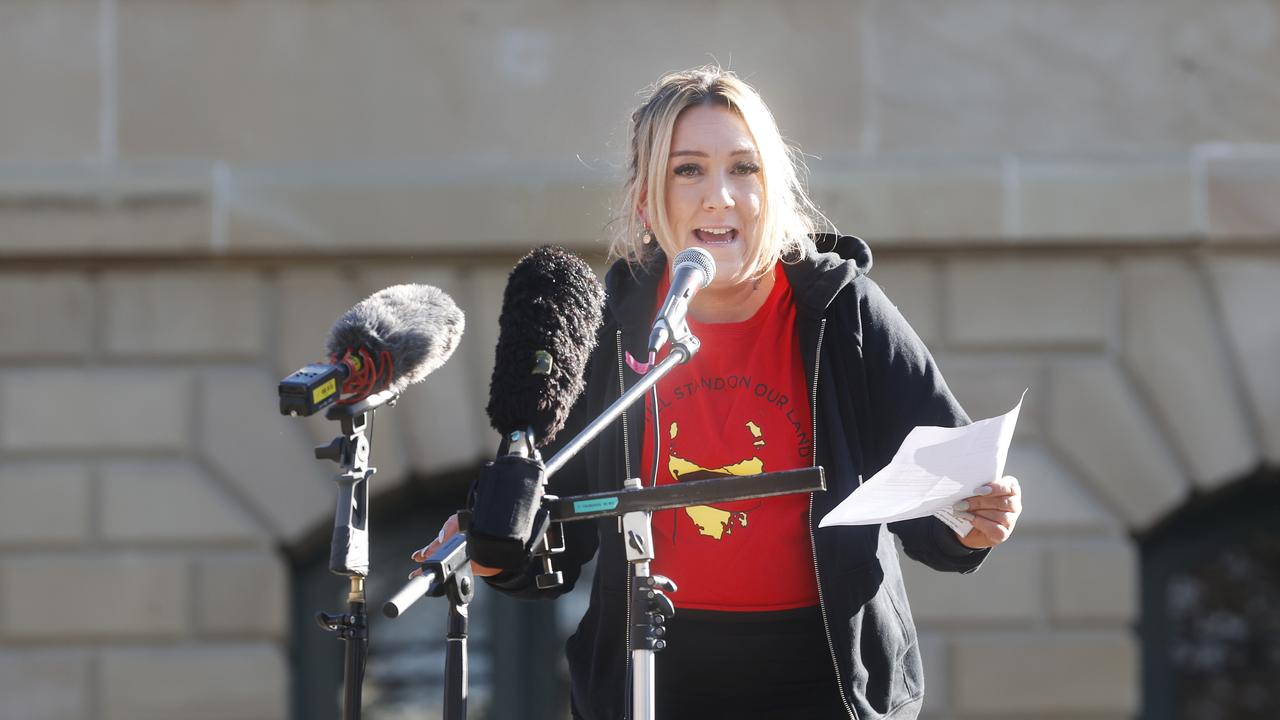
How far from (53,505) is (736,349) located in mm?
4087

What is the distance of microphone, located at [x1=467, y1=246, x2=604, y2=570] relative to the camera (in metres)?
1.90

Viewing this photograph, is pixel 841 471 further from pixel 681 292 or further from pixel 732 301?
pixel 681 292

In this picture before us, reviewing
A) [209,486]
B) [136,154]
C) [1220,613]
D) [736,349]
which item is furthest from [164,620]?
[1220,613]

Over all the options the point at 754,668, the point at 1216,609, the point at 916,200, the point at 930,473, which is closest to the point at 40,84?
the point at 916,200

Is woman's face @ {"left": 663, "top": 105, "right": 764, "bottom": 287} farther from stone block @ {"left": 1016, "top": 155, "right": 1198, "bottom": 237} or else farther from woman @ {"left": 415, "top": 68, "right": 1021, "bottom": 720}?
stone block @ {"left": 1016, "top": 155, "right": 1198, "bottom": 237}

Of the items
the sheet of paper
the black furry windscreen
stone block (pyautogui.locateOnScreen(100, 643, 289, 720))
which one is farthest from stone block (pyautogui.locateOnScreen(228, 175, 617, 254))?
the sheet of paper

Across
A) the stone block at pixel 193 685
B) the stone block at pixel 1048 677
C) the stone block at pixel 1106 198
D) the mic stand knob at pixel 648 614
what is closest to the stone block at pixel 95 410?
the stone block at pixel 193 685

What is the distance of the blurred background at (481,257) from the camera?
5.81 m

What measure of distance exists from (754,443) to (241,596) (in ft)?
12.4

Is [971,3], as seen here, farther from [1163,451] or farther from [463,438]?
[463,438]

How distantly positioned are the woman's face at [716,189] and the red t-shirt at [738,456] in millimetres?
138

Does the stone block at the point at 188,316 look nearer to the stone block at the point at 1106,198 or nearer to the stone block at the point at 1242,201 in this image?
the stone block at the point at 1106,198

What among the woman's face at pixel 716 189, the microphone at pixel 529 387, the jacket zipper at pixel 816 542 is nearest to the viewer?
the microphone at pixel 529 387

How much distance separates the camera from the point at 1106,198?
19.1 feet
